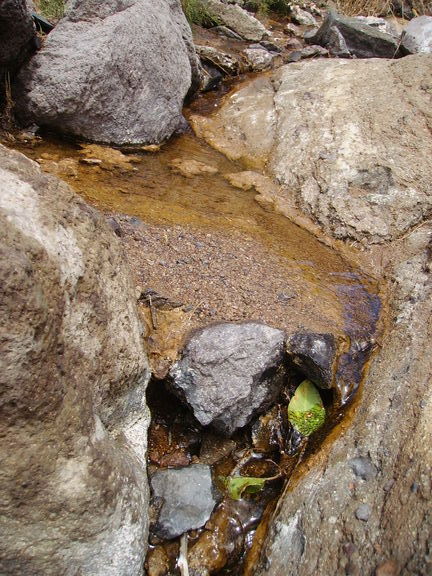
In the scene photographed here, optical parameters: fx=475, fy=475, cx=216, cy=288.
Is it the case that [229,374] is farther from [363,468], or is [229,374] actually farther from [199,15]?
[199,15]

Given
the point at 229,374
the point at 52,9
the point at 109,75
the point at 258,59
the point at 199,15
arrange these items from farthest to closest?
the point at 199,15, the point at 258,59, the point at 52,9, the point at 109,75, the point at 229,374

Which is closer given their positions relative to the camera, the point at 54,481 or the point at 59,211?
the point at 54,481

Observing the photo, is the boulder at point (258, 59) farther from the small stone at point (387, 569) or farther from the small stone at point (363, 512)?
the small stone at point (387, 569)

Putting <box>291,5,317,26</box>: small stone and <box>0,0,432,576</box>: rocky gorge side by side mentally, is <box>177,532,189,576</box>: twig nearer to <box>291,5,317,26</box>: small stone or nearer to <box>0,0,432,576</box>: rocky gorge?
<box>0,0,432,576</box>: rocky gorge

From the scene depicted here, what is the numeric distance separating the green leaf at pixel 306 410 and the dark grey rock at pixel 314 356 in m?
0.07

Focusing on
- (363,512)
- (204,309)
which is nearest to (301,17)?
(204,309)

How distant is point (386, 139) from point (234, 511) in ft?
11.2

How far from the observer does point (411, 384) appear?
2.28 metres

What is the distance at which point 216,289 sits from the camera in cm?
305

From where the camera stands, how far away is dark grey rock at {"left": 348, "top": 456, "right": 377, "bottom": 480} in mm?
2008

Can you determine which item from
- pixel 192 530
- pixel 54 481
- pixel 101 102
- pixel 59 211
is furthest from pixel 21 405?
pixel 101 102

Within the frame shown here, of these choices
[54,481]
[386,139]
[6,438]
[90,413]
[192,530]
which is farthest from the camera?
[386,139]

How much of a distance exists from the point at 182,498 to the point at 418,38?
7689 millimetres

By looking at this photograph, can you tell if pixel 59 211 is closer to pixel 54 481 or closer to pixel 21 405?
pixel 21 405
